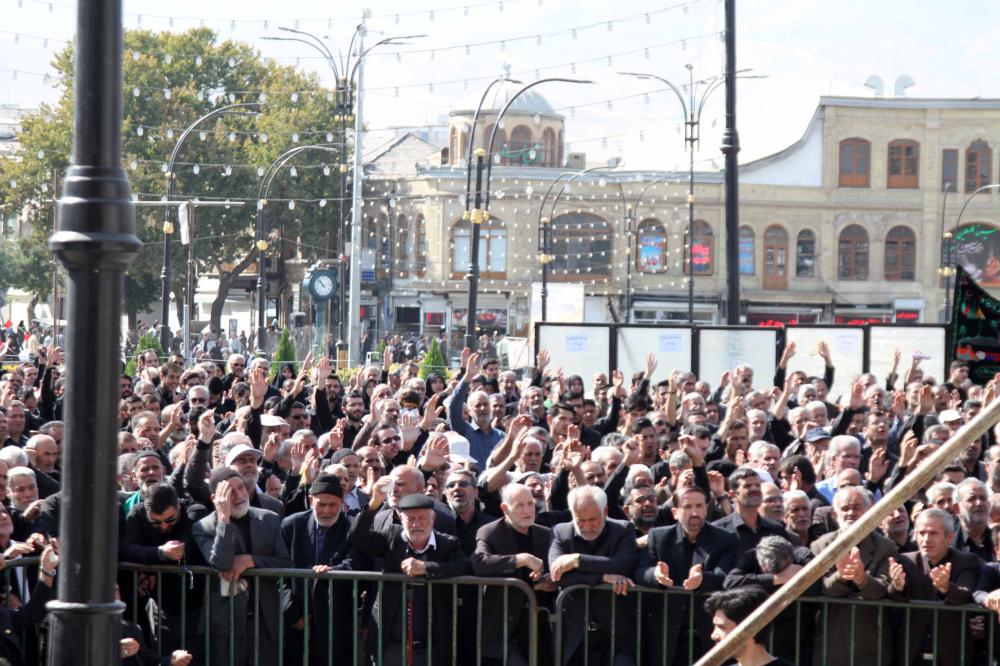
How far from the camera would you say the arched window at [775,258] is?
65312mm

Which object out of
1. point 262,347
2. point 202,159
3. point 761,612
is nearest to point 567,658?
point 761,612

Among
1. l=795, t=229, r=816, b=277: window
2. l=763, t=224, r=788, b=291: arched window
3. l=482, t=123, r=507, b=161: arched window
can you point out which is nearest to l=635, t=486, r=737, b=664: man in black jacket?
l=763, t=224, r=788, b=291: arched window

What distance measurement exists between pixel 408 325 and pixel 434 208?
17.0 feet

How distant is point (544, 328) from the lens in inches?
883

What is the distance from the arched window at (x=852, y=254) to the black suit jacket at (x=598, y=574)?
195 feet

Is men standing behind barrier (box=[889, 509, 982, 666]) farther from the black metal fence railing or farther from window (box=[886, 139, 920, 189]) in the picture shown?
window (box=[886, 139, 920, 189])

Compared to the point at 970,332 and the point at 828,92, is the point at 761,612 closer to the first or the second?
the point at 970,332

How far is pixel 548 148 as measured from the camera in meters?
68.4

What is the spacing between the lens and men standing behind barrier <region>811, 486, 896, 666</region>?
24.5 feet

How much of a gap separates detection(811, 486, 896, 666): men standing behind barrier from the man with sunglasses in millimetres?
3301

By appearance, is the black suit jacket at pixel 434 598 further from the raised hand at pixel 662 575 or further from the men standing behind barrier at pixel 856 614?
the men standing behind barrier at pixel 856 614

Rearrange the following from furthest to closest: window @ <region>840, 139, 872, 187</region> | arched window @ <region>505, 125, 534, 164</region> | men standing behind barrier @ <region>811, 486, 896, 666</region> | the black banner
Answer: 1. arched window @ <region>505, 125, 534, 164</region>
2. window @ <region>840, 139, 872, 187</region>
3. the black banner
4. men standing behind barrier @ <region>811, 486, 896, 666</region>

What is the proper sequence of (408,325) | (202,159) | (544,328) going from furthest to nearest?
1. (408,325)
2. (202,159)
3. (544,328)

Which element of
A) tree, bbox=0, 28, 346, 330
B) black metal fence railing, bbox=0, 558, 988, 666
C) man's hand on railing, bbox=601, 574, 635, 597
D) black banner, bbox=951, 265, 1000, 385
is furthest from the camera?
tree, bbox=0, 28, 346, 330
